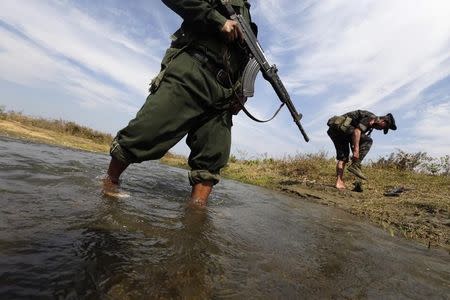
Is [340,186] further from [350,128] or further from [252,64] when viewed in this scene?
[252,64]

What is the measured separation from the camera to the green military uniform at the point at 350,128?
7539 millimetres

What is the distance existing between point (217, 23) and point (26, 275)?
2.28 metres

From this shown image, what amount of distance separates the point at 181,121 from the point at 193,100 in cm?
20

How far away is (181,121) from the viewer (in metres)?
3.11

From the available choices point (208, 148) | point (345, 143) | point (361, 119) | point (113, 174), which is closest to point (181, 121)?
point (208, 148)

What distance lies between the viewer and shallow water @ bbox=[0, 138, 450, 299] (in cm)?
147

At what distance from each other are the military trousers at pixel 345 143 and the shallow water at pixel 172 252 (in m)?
4.23

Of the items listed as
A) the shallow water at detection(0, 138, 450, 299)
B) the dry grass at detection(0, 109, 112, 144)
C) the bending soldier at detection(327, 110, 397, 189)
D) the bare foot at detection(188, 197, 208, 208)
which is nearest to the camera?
the shallow water at detection(0, 138, 450, 299)

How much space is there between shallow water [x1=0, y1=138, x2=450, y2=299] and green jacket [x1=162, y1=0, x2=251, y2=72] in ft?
4.26

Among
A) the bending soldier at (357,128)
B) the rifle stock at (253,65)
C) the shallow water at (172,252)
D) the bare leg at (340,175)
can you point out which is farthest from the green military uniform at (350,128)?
the shallow water at (172,252)

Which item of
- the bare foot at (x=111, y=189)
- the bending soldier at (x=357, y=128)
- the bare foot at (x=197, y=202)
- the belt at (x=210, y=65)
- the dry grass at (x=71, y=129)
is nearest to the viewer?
the bare foot at (x=111, y=189)

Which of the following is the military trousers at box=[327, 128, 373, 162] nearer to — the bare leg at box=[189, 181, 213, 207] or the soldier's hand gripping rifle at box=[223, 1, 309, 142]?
the soldier's hand gripping rifle at box=[223, 1, 309, 142]

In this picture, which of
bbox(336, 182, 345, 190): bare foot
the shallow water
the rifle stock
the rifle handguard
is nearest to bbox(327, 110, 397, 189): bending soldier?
bbox(336, 182, 345, 190): bare foot

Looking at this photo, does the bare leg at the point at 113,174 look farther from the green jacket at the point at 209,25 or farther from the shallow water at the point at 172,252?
the green jacket at the point at 209,25
